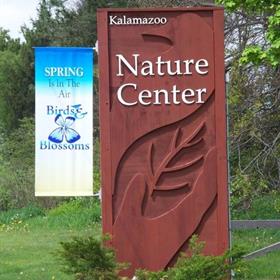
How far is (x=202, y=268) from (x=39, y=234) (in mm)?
9662

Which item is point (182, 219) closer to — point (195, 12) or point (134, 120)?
point (134, 120)

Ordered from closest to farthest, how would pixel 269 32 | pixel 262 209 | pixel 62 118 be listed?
pixel 62 118, pixel 269 32, pixel 262 209

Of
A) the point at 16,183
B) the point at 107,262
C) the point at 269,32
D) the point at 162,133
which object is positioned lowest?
the point at 107,262

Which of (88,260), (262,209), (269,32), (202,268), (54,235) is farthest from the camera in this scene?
(262,209)

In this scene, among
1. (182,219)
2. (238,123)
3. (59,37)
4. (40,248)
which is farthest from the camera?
(59,37)

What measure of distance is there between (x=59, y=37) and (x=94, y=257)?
96.3ft

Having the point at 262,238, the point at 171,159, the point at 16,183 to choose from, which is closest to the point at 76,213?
the point at 16,183

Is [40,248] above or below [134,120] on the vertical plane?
below

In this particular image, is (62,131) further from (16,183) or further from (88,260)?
(16,183)

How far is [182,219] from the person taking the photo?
314 inches

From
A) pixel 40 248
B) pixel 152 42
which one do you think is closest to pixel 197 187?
pixel 152 42

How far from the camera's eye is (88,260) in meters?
6.55

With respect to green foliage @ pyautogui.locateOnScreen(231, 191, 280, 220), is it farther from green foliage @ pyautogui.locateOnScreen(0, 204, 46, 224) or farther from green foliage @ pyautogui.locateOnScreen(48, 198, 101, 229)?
green foliage @ pyautogui.locateOnScreen(0, 204, 46, 224)

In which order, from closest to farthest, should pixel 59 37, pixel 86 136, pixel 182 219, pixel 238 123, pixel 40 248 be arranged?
pixel 182 219, pixel 86 136, pixel 40 248, pixel 238 123, pixel 59 37
